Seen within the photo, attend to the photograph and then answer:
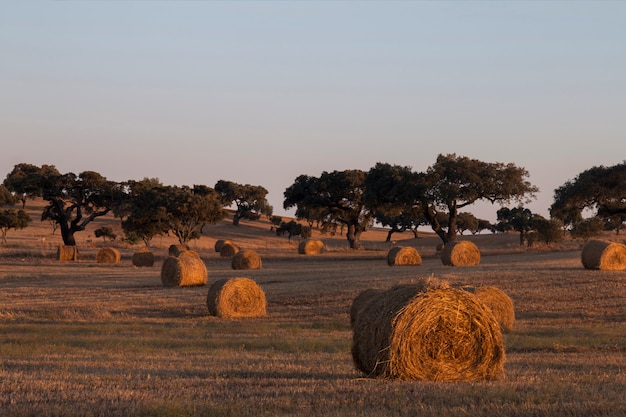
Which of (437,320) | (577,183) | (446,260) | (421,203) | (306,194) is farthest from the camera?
(306,194)

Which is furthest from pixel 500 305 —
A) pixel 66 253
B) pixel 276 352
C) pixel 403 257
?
pixel 66 253

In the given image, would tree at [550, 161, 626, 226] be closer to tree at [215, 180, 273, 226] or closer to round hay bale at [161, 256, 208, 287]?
round hay bale at [161, 256, 208, 287]

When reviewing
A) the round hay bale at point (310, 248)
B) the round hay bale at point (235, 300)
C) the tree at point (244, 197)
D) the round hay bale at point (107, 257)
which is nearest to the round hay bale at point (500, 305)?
the round hay bale at point (235, 300)

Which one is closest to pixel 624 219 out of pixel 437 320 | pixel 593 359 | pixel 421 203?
pixel 421 203

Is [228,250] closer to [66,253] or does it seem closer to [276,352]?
[66,253]

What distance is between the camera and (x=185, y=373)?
11820 millimetres

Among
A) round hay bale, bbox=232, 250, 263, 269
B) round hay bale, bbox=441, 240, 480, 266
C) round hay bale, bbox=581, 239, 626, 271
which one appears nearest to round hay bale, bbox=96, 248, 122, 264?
round hay bale, bbox=232, 250, 263, 269

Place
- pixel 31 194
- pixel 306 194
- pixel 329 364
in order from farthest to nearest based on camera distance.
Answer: pixel 306 194 < pixel 31 194 < pixel 329 364

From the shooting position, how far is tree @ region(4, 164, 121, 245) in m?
66.4

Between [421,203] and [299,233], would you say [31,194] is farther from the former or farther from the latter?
[299,233]

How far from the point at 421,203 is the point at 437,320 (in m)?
49.9

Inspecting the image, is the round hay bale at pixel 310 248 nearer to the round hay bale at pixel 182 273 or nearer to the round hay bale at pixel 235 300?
the round hay bale at pixel 182 273

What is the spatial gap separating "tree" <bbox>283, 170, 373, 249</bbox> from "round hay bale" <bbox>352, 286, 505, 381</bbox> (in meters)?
62.7

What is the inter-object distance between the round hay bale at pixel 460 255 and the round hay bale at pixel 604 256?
7.10 metres
